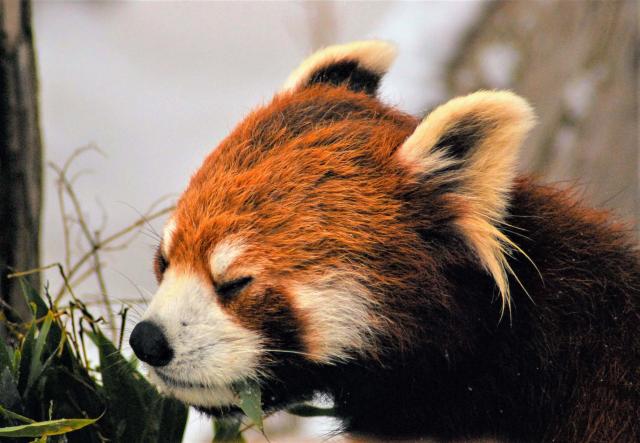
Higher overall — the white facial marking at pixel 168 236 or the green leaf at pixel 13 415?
the white facial marking at pixel 168 236

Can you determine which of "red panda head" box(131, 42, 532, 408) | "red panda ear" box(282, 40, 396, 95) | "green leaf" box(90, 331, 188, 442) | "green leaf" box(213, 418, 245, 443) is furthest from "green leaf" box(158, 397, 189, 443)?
"red panda ear" box(282, 40, 396, 95)

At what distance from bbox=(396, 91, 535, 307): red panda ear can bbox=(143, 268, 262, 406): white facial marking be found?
61 cm

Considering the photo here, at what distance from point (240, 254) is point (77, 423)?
56cm

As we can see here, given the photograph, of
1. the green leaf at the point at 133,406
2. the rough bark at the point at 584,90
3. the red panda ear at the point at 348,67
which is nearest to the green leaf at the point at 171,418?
the green leaf at the point at 133,406

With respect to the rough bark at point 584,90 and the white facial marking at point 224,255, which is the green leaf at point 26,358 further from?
the rough bark at point 584,90

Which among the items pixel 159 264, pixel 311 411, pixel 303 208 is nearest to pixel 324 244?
pixel 303 208

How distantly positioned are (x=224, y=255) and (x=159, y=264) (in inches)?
12.5

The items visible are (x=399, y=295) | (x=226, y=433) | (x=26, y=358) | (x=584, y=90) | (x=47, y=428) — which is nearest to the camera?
(x=47, y=428)

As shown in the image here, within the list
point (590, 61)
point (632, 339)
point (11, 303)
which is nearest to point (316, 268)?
point (632, 339)

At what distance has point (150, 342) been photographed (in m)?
1.99

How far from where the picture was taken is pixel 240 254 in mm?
2025

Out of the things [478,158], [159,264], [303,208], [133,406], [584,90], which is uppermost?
[584,90]

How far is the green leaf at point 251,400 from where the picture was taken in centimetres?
202

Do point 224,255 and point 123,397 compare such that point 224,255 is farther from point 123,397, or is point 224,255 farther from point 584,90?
point 584,90
